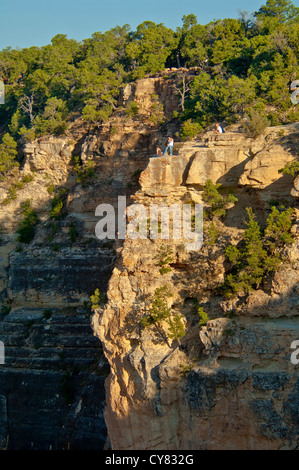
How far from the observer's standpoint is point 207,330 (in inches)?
616

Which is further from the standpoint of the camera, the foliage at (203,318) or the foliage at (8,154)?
the foliage at (8,154)

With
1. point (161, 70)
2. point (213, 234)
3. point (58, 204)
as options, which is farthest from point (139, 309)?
point (161, 70)

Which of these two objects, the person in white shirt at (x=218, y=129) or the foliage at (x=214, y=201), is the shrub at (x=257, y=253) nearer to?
the foliage at (x=214, y=201)

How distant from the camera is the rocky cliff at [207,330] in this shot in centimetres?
1471

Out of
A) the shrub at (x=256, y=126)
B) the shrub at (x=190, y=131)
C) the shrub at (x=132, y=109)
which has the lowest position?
the shrub at (x=256, y=126)

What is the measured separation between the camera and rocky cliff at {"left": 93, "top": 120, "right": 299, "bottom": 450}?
14.7 m

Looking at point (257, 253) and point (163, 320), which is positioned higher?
point (257, 253)

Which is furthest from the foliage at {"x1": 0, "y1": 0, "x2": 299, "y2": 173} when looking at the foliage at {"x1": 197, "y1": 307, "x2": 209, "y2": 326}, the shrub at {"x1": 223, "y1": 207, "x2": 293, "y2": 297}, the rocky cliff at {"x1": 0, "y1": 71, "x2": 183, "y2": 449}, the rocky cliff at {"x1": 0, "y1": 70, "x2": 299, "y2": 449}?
the foliage at {"x1": 197, "y1": 307, "x2": 209, "y2": 326}

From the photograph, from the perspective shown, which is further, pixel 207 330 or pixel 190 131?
pixel 190 131

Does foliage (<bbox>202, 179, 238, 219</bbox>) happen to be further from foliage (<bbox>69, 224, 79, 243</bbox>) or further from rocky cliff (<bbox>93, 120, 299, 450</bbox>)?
foliage (<bbox>69, 224, 79, 243</bbox>)

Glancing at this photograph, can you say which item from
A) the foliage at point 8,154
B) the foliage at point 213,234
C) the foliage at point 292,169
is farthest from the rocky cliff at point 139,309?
the foliage at point 8,154

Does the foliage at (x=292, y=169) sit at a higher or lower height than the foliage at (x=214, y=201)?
higher

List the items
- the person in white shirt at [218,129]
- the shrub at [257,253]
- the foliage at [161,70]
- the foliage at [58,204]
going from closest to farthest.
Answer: the shrub at [257,253] → the person in white shirt at [218,129] → the foliage at [161,70] → the foliage at [58,204]

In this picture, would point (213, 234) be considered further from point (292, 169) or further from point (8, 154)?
point (8, 154)
